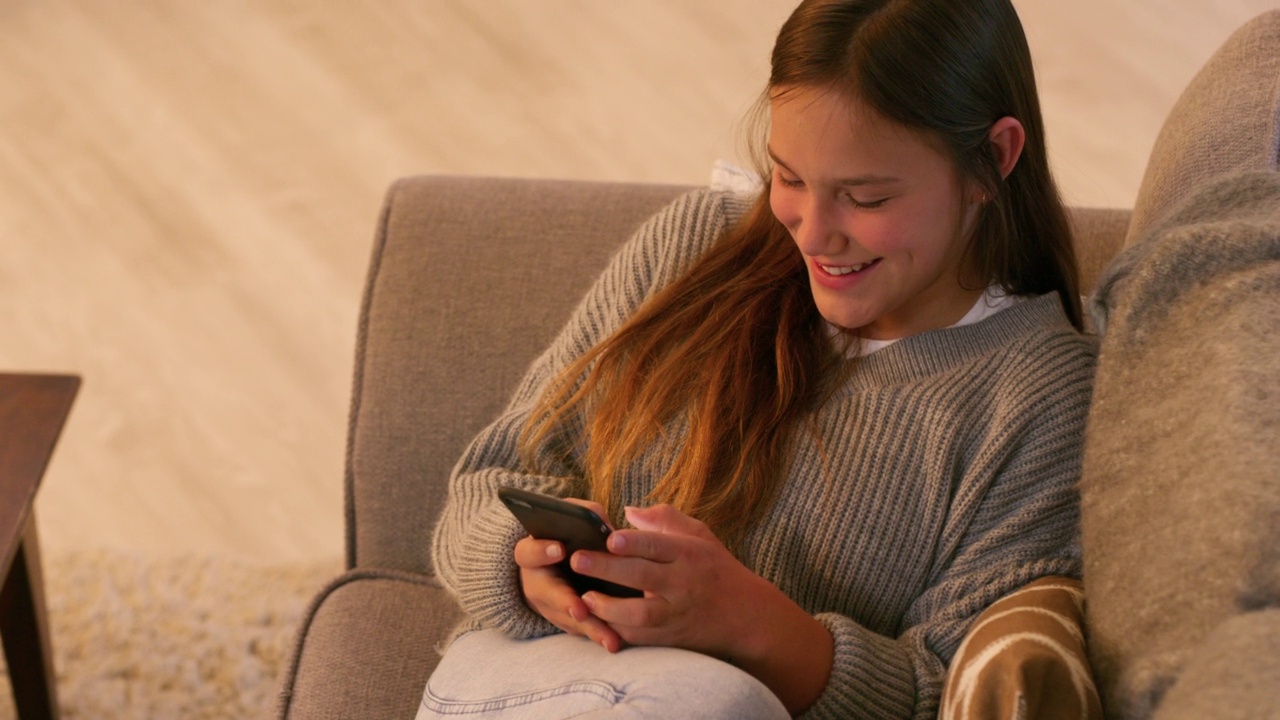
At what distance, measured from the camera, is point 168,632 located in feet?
6.18

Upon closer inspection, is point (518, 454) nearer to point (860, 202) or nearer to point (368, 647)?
point (368, 647)

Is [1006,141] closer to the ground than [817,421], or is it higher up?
higher up

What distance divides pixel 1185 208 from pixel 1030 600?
1.21 ft

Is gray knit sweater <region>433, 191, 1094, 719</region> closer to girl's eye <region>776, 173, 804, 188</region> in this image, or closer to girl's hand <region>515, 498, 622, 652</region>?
girl's hand <region>515, 498, 622, 652</region>

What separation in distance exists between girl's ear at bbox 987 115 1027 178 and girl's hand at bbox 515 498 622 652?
0.46 m

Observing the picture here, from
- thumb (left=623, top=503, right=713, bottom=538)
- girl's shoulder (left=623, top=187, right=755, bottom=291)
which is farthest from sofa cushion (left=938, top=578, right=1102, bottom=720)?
girl's shoulder (left=623, top=187, right=755, bottom=291)

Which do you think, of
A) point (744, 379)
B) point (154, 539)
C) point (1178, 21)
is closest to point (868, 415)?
point (744, 379)

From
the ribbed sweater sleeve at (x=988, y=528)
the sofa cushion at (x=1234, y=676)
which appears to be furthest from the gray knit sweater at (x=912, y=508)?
the sofa cushion at (x=1234, y=676)

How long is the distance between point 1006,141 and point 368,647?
787 millimetres

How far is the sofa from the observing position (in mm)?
825

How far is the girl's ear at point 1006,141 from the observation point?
3.68 ft

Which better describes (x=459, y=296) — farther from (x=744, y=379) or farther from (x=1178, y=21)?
(x=1178, y=21)

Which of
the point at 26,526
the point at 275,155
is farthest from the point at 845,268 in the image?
the point at 275,155

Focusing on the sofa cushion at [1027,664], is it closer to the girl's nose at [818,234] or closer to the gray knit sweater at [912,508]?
the gray knit sweater at [912,508]
